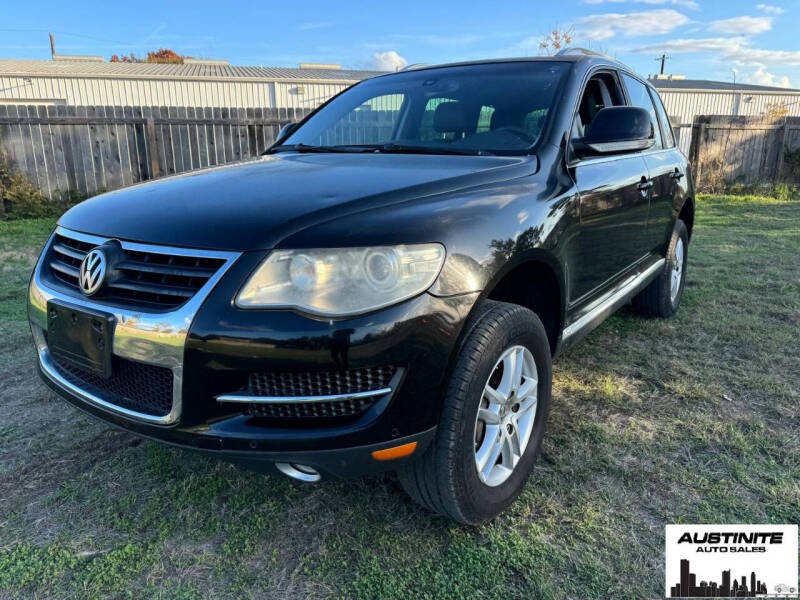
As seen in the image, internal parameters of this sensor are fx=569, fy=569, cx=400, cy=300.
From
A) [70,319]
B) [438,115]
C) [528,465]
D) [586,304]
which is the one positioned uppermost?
[438,115]

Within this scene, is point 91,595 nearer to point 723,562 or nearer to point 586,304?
point 723,562

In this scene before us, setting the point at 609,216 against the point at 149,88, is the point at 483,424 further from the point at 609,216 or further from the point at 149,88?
the point at 149,88

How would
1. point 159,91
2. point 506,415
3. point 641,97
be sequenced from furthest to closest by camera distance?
point 159,91, point 641,97, point 506,415

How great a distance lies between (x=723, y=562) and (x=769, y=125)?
44.0ft

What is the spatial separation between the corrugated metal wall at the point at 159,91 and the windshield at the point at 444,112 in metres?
20.9

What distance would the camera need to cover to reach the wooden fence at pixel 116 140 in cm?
886

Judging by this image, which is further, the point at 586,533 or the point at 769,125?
the point at 769,125

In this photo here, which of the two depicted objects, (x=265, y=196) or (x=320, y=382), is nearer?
(x=320, y=382)

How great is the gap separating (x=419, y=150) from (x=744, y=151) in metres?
12.7

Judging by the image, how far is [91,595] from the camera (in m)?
1.79

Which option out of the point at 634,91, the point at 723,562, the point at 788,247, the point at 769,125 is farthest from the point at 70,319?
the point at 769,125

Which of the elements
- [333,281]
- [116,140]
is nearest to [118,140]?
[116,140]

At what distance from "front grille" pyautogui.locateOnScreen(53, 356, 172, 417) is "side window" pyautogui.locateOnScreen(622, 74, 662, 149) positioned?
3.24 meters

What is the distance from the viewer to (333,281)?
5.31 ft
